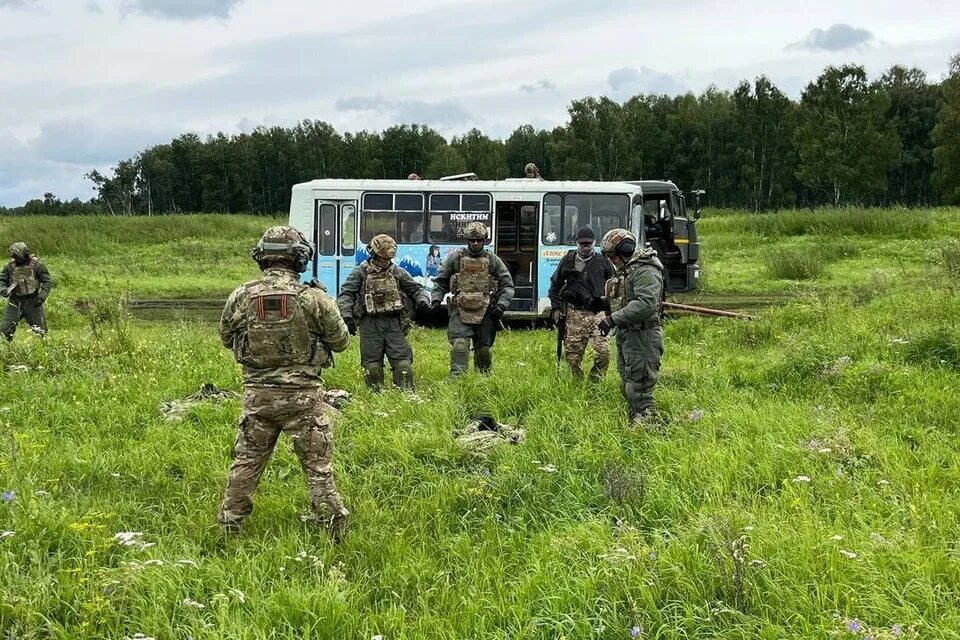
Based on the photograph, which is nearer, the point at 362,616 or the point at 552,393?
the point at 362,616

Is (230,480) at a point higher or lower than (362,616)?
higher

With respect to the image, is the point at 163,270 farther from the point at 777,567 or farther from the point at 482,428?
the point at 777,567

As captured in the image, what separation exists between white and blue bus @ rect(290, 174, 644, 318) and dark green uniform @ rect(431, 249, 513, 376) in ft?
17.2

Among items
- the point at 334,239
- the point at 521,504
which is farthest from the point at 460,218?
the point at 521,504

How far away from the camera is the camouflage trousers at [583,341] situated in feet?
24.6

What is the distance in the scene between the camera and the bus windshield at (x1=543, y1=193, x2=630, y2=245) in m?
13.0

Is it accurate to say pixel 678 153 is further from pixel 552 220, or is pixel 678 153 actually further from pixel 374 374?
pixel 374 374

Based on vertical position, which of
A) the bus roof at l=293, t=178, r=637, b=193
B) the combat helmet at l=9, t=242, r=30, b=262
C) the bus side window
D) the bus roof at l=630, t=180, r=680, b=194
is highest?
the bus roof at l=630, t=180, r=680, b=194

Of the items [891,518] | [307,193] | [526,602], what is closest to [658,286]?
[891,518]

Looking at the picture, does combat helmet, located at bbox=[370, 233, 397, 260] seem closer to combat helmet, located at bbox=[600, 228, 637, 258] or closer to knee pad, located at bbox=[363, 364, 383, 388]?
knee pad, located at bbox=[363, 364, 383, 388]

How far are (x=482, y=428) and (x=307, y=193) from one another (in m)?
8.33

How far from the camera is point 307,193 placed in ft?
42.9

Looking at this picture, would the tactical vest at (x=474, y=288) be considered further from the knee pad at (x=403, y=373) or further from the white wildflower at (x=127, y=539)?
the white wildflower at (x=127, y=539)

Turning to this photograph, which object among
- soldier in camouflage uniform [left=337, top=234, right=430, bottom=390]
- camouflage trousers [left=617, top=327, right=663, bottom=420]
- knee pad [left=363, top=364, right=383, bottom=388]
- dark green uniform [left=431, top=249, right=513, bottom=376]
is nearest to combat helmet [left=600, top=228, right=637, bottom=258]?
camouflage trousers [left=617, top=327, right=663, bottom=420]
